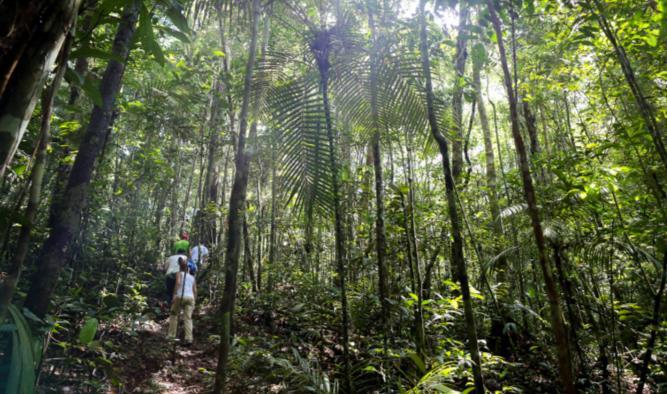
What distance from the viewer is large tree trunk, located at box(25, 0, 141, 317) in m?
3.31

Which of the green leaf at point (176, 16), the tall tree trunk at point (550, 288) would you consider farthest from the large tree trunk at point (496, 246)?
the green leaf at point (176, 16)

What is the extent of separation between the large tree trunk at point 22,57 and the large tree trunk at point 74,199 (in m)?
2.55

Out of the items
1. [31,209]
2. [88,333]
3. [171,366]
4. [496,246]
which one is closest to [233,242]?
[88,333]

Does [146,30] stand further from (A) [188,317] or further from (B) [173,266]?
(B) [173,266]

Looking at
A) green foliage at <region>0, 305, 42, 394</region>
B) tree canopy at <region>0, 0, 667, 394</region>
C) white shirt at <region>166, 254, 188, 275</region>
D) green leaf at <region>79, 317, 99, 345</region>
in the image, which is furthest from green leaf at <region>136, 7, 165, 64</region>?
white shirt at <region>166, 254, 188, 275</region>

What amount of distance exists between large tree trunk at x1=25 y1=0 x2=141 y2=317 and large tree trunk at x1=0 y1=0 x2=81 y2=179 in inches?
100

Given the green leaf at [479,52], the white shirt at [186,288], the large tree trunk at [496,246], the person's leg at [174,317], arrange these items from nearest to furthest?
1. the green leaf at [479,52]
2. the large tree trunk at [496,246]
3. the person's leg at [174,317]
4. the white shirt at [186,288]

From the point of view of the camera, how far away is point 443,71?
18.3 ft

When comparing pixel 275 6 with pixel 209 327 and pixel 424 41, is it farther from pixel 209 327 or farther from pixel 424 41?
pixel 209 327

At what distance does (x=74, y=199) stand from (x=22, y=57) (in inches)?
130

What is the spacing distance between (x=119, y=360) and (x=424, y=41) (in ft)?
17.0

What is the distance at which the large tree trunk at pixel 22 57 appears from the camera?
0.88 meters

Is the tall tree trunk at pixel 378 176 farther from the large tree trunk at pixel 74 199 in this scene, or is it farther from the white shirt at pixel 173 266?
the white shirt at pixel 173 266

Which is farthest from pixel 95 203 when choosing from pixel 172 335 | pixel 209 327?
pixel 209 327
